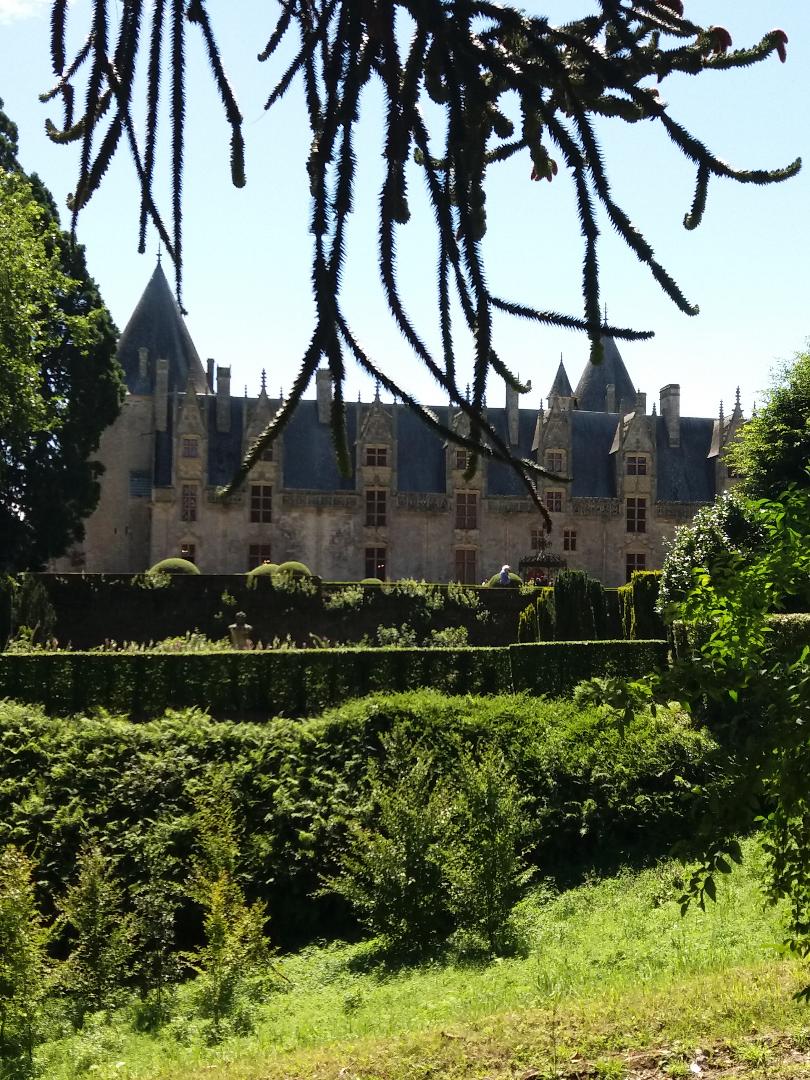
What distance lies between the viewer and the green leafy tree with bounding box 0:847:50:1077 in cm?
818

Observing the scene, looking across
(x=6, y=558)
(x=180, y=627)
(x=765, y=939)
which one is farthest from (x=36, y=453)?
(x=765, y=939)

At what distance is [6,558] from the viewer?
3120 centimetres

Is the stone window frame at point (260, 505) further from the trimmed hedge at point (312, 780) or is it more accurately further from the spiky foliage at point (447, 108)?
the spiky foliage at point (447, 108)

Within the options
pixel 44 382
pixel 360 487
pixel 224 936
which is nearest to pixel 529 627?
pixel 224 936

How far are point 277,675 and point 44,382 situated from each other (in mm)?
19601

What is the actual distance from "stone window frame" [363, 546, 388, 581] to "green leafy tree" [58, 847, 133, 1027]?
107 ft

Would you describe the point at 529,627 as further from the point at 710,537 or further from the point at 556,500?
the point at 556,500

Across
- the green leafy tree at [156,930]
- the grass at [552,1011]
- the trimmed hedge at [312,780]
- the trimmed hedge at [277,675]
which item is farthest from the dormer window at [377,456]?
the grass at [552,1011]

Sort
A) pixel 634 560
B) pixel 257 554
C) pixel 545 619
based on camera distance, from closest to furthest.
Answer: pixel 545 619 → pixel 257 554 → pixel 634 560

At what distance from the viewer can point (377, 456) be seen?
42.9 meters

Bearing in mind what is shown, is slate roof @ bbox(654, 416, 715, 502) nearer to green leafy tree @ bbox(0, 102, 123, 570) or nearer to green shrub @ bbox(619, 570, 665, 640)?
green leafy tree @ bbox(0, 102, 123, 570)

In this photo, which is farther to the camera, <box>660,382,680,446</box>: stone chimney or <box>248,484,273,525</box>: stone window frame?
<box>660,382,680,446</box>: stone chimney

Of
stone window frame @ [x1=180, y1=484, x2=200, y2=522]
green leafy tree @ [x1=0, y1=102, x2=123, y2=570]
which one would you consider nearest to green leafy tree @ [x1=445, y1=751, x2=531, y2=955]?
green leafy tree @ [x1=0, y1=102, x2=123, y2=570]

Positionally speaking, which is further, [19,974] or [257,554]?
[257,554]
